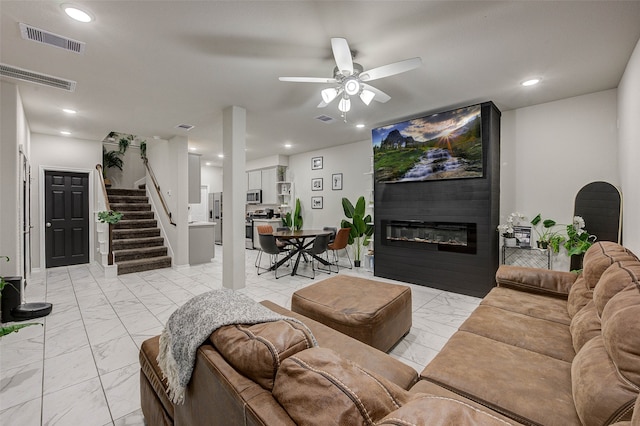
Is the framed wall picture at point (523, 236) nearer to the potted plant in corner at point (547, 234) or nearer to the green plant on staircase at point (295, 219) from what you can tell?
the potted plant in corner at point (547, 234)

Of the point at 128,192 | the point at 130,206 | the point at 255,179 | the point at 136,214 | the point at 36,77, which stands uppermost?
the point at 36,77

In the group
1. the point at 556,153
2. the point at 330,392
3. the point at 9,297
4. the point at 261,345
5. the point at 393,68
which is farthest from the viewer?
the point at 556,153

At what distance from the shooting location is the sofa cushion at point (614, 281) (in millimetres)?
1340

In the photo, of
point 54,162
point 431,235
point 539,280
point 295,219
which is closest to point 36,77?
point 54,162

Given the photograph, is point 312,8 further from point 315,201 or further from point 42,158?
point 42,158

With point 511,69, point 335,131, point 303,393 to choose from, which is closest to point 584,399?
point 303,393

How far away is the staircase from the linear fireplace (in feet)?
15.0

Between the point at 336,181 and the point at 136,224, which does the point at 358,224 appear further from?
the point at 136,224

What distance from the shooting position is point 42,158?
5.43m

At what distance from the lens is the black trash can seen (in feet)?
9.96

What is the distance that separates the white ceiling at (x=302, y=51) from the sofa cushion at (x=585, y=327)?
216 cm

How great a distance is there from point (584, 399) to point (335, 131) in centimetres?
507

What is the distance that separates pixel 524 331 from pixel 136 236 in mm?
6921

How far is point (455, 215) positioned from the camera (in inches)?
157
